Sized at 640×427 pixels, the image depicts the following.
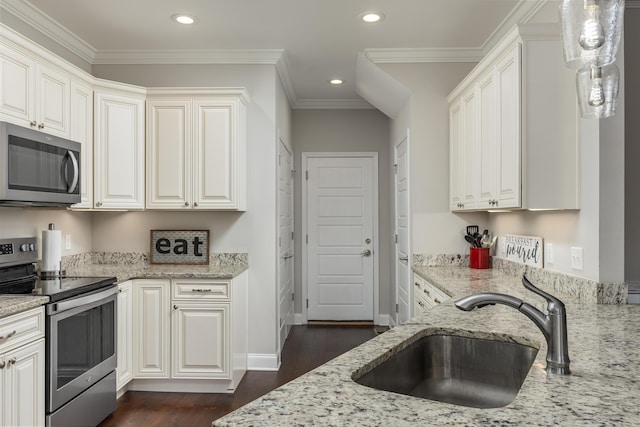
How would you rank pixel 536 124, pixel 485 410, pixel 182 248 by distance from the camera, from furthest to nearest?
pixel 182 248, pixel 536 124, pixel 485 410

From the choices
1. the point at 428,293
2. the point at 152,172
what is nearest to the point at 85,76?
the point at 152,172

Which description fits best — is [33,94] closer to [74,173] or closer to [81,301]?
[74,173]

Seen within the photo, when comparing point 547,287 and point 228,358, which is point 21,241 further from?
point 547,287

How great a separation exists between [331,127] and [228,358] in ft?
10.4

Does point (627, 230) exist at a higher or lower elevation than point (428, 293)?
higher

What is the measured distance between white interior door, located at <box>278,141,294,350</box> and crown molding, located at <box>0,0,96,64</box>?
5.92ft

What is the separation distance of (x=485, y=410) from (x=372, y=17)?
2.95 metres

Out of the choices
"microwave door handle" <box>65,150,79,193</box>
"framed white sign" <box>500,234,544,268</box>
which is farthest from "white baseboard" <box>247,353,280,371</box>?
"framed white sign" <box>500,234,544,268</box>

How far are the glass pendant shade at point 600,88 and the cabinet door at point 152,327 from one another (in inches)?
112

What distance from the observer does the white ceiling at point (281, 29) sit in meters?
3.11

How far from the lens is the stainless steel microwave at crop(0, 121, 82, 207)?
2461 millimetres

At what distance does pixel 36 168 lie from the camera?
2.68 m

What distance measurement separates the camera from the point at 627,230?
101 inches

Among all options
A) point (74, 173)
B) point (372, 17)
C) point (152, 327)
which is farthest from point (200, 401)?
point (372, 17)
